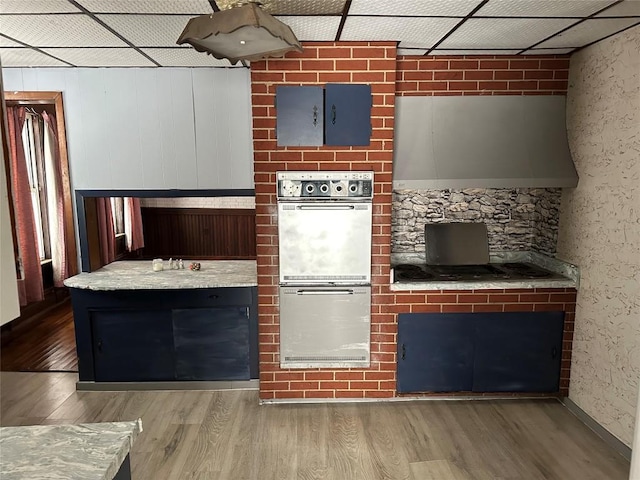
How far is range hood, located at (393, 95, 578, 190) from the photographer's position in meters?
3.12

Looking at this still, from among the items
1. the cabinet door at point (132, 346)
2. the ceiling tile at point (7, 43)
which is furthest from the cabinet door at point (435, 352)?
the ceiling tile at point (7, 43)

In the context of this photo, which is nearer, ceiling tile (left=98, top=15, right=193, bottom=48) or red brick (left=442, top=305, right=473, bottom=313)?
ceiling tile (left=98, top=15, right=193, bottom=48)

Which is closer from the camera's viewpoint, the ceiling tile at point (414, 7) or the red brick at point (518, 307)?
the ceiling tile at point (414, 7)

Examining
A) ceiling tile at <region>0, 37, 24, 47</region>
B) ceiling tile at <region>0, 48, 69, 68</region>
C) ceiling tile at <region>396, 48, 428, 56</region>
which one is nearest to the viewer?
ceiling tile at <region>0, 37, 24, 47</region>

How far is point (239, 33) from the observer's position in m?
1.58

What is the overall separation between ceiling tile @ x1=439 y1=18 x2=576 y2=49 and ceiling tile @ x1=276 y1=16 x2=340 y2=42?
27.9 inches

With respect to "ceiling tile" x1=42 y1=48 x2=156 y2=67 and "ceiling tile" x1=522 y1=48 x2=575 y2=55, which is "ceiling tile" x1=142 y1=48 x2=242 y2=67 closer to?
"ceiling tile" x1=42 y1=48 x2=156 y2=67

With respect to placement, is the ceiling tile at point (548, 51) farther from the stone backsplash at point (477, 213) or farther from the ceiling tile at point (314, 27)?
the ceiling tile at point (314, 27)

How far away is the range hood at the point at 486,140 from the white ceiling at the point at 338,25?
347 mm

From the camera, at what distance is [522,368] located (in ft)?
10.4

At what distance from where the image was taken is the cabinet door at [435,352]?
3117mm

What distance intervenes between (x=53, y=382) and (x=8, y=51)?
240 centimetres

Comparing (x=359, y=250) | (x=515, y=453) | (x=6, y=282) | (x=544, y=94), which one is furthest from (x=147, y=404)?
(x=544, y=94)

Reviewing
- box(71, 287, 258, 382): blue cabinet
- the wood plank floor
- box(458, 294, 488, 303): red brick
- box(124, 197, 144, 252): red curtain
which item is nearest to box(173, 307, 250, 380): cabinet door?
box(71, 287, 258, 382): blue cabinet
